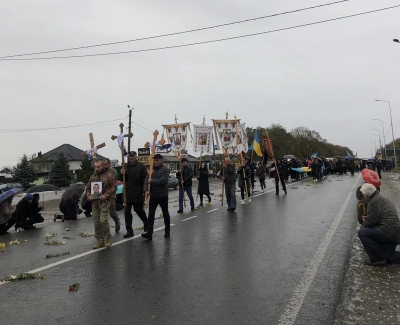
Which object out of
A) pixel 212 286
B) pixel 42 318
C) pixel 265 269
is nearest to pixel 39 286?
pixel 42 318

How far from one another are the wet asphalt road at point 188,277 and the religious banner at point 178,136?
8827 mm

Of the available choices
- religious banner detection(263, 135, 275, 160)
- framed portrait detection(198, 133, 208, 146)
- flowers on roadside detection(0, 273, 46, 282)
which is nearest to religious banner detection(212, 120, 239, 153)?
framed portrait detection(198, 133, 208, 146)

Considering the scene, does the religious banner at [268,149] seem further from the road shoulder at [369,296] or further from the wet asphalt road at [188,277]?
the road shoulder at [369,296]

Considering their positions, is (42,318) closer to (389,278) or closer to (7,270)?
(7,270)

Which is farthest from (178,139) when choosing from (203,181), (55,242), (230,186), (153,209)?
(55,242)

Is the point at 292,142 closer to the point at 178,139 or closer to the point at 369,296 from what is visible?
the point at 178,139

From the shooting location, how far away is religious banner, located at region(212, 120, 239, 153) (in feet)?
61.3

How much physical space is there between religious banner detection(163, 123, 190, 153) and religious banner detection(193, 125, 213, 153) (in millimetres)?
476

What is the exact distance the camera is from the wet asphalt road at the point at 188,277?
466cm

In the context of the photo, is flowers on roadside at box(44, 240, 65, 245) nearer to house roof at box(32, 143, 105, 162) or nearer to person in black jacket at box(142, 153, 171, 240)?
person in black jacket at box(142, 153, 171, 240)

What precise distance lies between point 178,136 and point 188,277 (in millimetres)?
13587

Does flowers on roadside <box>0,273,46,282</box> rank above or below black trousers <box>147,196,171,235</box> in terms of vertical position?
below

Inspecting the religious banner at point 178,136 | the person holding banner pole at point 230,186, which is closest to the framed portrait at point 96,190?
the person holding banner pole at point 230,186

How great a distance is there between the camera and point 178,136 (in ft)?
63.4
